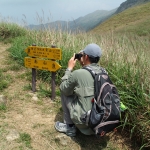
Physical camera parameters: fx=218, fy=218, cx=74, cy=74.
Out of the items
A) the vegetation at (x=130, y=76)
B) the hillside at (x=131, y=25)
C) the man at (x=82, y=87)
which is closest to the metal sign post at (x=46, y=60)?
the vegetation at (x=130, y=76)

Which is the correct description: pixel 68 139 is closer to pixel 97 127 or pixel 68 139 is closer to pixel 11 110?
pixel 97 127

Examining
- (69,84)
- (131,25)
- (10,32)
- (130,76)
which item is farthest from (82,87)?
(131,25)

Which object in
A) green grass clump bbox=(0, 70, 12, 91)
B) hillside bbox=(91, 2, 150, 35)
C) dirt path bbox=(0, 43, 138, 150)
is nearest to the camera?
dirt path bbox=(0, 43, 138, 150)

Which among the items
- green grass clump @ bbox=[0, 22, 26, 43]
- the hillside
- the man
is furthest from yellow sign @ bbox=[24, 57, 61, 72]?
the hillside

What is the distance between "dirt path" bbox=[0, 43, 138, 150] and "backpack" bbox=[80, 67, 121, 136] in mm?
564

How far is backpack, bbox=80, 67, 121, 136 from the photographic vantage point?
2.58 m

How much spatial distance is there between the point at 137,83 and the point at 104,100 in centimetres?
93

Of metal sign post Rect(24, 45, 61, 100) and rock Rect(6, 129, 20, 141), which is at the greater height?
metal sign post Rect(24, 45, 61, 100)

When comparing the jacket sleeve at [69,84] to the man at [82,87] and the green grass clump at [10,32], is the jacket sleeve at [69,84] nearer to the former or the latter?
the man at [82,87]

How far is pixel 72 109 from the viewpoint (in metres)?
2.90

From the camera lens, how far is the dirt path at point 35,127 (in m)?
2.99

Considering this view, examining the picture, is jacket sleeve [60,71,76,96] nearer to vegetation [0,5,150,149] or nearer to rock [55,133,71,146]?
rock [55,133,71,146]

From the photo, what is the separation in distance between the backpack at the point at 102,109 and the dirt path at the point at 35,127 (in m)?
0.56

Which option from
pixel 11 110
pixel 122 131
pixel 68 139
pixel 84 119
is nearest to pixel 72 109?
pixel 84 119
